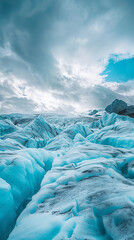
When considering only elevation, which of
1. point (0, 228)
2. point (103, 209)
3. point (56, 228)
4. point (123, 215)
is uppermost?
point (123, 215)

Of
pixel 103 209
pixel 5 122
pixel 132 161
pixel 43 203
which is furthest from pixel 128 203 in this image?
pixel 5 122

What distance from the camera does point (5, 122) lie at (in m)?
12.0

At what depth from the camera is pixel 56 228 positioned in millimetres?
1513

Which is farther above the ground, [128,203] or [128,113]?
[128,113]

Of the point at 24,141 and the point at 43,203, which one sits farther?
the point at 24,141

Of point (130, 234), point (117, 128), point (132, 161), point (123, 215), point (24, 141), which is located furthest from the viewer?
point (117, 128)

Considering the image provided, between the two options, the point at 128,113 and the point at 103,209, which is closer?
the point at 103,209

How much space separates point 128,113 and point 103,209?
3253 cm

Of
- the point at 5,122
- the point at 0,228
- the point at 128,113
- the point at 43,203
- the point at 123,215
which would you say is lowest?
the point at 0,228

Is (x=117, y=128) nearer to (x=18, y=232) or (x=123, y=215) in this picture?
(x=123, y=215)

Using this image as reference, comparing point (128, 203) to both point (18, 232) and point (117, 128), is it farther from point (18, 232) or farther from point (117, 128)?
point (117, 128)

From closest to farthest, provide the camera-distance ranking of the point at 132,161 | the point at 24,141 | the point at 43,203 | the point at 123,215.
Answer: the point at 123,215
the point at 43,203
the point at 132,161
the point at 24,141

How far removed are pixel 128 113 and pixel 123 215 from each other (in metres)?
32.6

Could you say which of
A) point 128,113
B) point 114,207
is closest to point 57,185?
point 114,207
